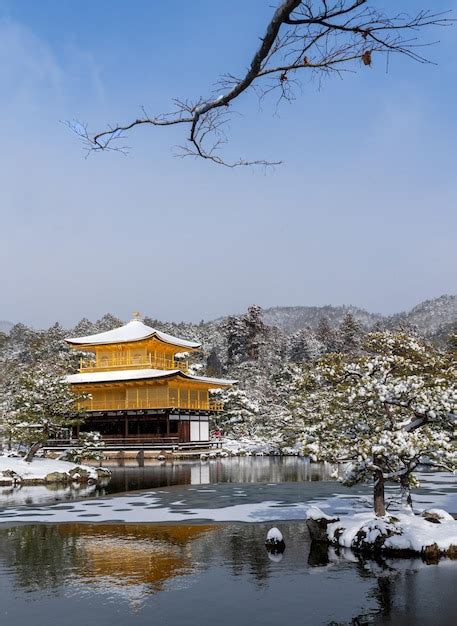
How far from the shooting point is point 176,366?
183ft

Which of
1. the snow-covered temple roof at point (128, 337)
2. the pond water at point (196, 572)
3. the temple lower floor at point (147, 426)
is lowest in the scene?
the pond water at point (196, 572)

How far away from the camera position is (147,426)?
47375 millimetres

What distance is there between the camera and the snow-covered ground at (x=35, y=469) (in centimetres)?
2880

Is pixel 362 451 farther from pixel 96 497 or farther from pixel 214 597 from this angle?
pixel 96 497

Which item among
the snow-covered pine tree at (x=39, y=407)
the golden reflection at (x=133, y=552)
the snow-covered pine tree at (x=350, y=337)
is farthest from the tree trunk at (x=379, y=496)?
the snow-covered pine tree at (x=350, y=337)

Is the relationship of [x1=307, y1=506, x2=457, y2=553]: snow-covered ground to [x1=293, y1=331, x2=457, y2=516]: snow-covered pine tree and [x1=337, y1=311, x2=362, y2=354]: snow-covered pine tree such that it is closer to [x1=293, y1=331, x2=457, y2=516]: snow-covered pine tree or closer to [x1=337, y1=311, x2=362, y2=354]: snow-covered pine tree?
[x1=293, y1=331, x2=457, y2=516]: snow-covered pine tree

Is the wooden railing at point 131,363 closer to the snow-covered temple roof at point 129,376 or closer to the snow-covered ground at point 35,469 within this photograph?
the snow-covered temple roof at point 129,376

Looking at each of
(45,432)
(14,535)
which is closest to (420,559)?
(14,535)

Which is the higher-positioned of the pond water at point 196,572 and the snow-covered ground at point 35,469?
the snow-covered ground at point 35,469

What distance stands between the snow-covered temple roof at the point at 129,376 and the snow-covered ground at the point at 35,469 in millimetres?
14455

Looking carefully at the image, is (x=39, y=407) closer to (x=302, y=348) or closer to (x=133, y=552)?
(x=133, y=552)

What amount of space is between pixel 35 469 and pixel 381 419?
21234mm

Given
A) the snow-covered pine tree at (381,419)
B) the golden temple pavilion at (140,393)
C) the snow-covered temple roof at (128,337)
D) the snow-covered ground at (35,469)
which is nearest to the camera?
the snow-covered pine tree at (381,419)

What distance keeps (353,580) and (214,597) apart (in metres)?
2.42
